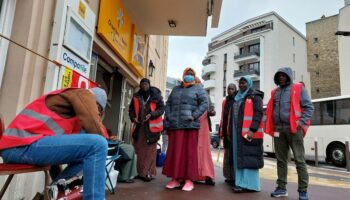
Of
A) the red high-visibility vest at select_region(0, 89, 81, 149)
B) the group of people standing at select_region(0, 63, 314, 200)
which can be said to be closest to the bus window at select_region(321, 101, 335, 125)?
the group of people standing at select_region(0, 63, 314, 200)

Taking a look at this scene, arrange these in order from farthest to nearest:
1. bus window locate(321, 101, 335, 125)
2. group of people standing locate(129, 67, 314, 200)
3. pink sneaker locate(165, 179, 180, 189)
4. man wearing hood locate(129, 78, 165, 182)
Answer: bus window locate(321, 101, 335, 125) < man wearing hood locate(129, 78, 165, 182) < pink sneaker locate(165, 179, 180, 189) < group of people standing locate(129, 67, 314, 200)

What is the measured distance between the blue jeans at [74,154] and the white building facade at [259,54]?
3171 centimetres

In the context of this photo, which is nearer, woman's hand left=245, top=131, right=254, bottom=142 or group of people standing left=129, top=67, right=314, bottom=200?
group of people standing left=129, top=67, right=314, bottom=200

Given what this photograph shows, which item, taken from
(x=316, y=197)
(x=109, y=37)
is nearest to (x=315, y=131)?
(x=316, y=197)

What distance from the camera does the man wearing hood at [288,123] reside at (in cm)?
380

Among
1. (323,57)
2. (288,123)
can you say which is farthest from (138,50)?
(323,57)

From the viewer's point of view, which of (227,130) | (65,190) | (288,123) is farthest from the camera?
(227,130)

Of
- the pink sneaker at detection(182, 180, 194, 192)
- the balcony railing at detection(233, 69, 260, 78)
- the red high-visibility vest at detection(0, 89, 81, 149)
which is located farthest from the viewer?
the balcony railing at detection(233, 69, 260, 78)

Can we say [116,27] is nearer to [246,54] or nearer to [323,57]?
[246,54]

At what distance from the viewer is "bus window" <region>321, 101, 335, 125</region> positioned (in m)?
12.2

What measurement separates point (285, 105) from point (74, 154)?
3124 mm

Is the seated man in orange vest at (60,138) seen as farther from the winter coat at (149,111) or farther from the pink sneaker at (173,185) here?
the winter coat at (149,111)

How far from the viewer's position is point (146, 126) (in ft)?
16.3

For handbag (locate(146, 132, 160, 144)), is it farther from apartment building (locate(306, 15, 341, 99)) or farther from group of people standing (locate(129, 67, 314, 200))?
apartment building (locate(306, 15, 341, 99))
